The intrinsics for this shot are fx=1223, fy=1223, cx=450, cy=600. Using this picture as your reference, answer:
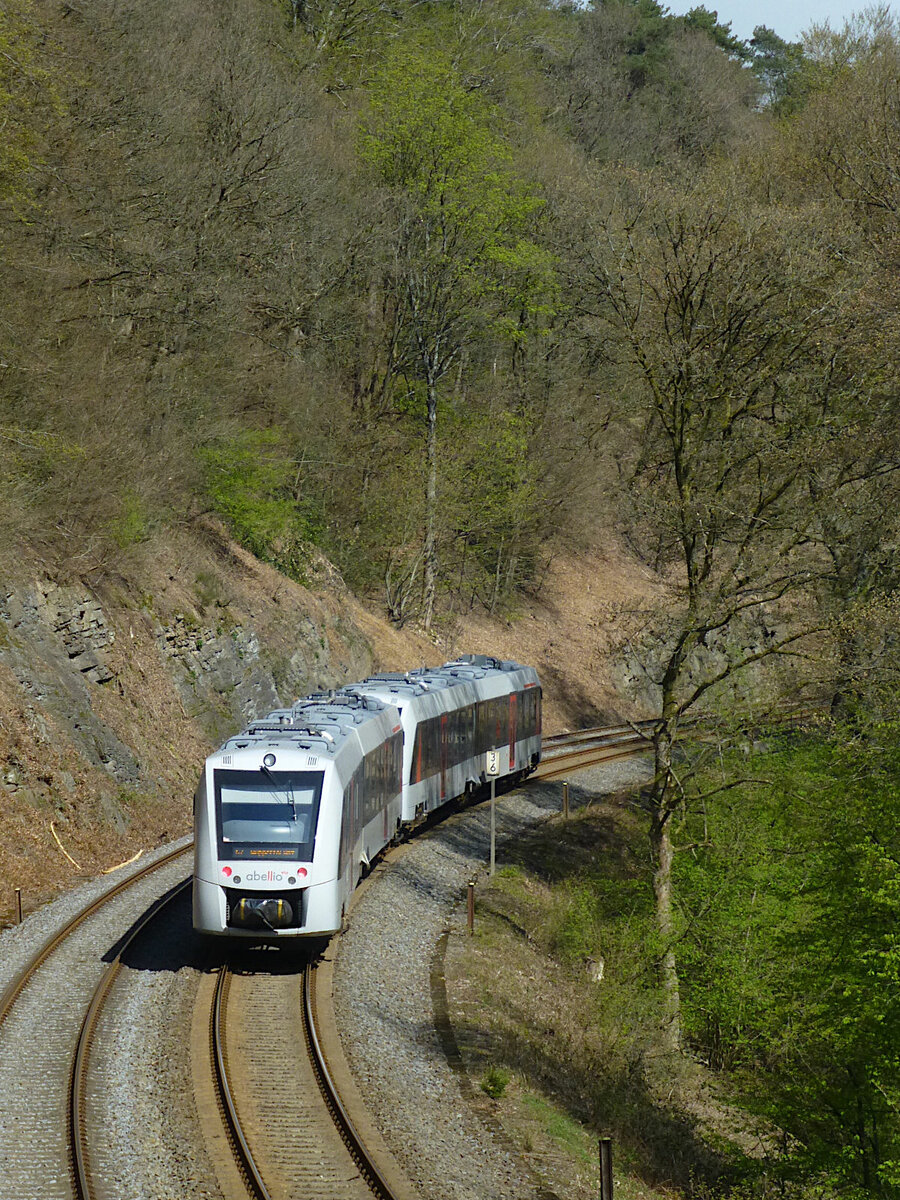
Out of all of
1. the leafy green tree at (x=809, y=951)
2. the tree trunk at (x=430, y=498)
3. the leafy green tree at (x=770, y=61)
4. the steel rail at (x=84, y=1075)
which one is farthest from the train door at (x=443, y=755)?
the leafy green tree at (x=770, y=61)

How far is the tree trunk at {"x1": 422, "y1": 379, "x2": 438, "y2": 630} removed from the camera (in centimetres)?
4141

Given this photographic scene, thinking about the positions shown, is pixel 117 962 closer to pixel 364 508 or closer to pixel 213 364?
pixel 213 364

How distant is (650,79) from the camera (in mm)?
86875

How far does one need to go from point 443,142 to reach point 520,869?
28.1 m

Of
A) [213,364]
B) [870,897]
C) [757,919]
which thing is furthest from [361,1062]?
[213,364]

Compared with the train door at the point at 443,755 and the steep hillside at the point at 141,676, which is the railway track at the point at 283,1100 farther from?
the train door at the point at 443,755

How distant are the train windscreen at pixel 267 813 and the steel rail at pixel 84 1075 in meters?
2.16

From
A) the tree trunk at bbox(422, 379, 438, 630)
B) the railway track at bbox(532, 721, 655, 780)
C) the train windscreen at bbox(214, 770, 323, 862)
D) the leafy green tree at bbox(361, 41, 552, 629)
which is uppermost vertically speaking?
the leafy green tree at bbox(361, 41, 552, 629)

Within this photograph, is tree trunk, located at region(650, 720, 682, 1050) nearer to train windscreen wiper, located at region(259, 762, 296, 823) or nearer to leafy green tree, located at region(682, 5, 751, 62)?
train windscreen wiper, located at region(259, 762, 296, 823)

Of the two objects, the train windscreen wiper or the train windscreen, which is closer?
the train windscreen

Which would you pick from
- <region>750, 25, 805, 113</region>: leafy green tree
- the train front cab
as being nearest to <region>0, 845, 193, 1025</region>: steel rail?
the train front cab

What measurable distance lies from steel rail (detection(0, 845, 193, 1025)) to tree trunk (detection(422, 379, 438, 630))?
20.1 meters

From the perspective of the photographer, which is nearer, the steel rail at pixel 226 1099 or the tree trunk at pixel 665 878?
the steel rail at pixel 226 1099

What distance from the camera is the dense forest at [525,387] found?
1966cm
